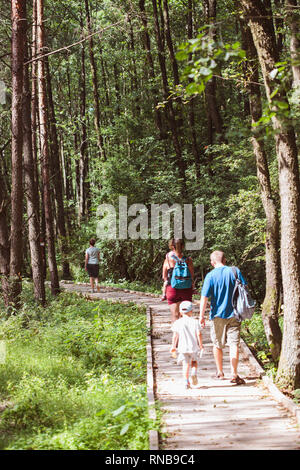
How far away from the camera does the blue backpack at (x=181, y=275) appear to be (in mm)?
8992

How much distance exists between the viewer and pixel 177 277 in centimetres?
902

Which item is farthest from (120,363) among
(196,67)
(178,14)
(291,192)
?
(178,14)

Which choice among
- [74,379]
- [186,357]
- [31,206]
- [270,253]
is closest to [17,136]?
[31,206]

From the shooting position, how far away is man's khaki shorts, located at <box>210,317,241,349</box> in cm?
745

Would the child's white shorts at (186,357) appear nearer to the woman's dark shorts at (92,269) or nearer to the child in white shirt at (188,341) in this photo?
the child in white shirt at (188,341)

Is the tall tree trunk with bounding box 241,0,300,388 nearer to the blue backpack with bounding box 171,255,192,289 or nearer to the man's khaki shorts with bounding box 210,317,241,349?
the man's khaki shorts with bounding box 210,317,241,349

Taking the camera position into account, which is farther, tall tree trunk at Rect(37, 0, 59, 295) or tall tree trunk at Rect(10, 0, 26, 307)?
tall tree trunk at Rect(37, 0, 59, 295)

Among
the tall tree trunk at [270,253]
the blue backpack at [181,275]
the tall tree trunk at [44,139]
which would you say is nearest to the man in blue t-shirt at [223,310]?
the blue backpack at [181,275]

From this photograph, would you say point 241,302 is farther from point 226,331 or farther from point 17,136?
point 17,136

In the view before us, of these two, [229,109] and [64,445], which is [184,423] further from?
[229,109]

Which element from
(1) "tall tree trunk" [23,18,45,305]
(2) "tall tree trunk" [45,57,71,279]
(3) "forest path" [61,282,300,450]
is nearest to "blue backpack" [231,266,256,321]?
(3) "forest path" [61,282,300,450]

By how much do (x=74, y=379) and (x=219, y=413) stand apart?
350 centimetres

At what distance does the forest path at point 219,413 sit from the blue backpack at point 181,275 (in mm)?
1467

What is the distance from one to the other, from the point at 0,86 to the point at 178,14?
14.4 metres
